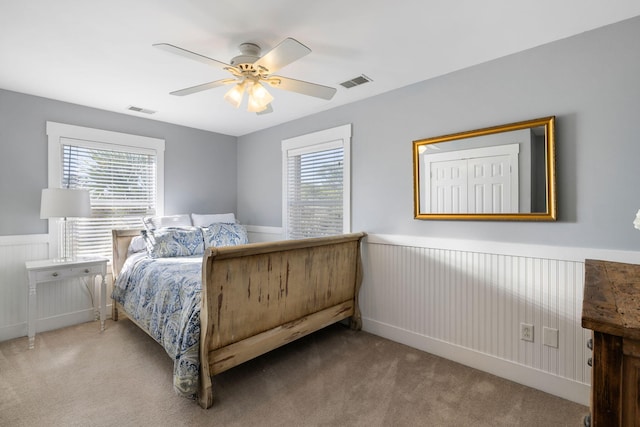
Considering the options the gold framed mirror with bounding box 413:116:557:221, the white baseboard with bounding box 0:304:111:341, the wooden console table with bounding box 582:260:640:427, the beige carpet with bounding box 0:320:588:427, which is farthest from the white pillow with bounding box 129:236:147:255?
the wooden console table with bounding box 582:260:640:427

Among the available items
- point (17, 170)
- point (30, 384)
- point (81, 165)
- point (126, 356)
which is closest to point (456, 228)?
point (126, 356)

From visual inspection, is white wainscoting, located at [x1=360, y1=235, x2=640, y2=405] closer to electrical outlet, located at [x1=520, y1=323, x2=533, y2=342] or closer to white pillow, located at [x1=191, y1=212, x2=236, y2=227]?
electrical outlet, located at [x1=520, y1=323, x2=533, y2=342]

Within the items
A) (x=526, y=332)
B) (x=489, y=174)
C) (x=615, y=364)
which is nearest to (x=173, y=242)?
(x=489, y=174)

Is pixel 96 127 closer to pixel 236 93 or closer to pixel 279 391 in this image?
pixel 236 93

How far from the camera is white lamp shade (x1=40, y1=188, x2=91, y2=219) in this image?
2.77 meters

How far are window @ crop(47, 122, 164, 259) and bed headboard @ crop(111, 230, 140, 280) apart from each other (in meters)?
0.24

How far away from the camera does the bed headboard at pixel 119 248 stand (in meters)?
3.29

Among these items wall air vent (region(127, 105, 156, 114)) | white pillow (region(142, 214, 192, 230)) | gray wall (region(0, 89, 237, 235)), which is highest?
wall air vent (region(127, 105, 156, 114))

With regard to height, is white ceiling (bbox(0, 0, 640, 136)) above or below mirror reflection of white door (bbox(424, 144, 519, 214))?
above

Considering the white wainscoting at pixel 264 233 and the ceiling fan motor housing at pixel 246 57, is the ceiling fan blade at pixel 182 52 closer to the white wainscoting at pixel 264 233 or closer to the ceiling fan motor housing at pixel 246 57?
the ceiling fan motor housing at pixel 246 57

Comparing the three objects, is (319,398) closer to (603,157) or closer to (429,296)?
(429,296)

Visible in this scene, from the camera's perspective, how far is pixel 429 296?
2629 millimetres

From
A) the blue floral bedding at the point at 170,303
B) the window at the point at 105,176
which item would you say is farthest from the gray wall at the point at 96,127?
the blue floral bedding at the point at 170,303

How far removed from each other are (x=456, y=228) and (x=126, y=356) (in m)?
2.82
